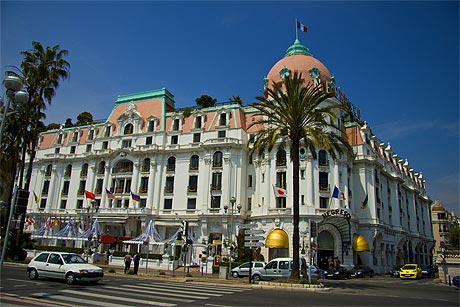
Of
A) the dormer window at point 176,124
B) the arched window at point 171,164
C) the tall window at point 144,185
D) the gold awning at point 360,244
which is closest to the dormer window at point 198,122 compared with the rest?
the dormer window at point 176,124

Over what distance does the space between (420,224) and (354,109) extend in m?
34.8

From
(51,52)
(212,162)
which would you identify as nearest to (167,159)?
(212,162)

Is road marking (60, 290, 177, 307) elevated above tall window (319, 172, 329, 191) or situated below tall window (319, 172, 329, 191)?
below

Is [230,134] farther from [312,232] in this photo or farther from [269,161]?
[312,232]

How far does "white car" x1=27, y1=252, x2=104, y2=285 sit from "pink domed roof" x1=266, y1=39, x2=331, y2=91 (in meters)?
39.2

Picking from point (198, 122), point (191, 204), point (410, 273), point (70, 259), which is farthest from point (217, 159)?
point (70, 259)

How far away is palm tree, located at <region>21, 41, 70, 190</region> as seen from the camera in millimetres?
36750

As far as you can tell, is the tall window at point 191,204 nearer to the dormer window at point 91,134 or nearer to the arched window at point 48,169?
the dormer window at point 91,134

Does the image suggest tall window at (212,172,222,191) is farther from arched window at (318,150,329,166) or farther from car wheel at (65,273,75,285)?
car wheel at (65,273,75,285)

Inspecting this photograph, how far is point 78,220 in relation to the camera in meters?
57.4

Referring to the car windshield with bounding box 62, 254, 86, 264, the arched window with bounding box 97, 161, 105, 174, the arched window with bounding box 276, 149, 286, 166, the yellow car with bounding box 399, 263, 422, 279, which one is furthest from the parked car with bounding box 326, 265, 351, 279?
the arched window with bounding box 97, 161, 105, 174

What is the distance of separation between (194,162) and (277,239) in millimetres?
18368

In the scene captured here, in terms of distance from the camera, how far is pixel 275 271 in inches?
1179

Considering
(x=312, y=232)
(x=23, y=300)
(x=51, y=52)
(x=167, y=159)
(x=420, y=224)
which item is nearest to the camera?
(x=23, y=300)
